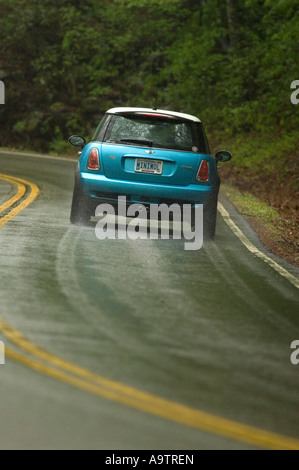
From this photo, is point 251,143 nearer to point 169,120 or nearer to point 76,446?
point 169,120

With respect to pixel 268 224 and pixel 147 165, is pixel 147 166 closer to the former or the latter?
pixel 147 165

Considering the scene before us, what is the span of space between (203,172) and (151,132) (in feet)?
3.02

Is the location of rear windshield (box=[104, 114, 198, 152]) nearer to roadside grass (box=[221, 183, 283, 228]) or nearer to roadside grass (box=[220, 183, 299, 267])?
roadside grass (box=[220, 183, 299, 267])

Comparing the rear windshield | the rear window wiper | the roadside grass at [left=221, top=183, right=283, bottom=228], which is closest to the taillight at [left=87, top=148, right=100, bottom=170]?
the rear windshield

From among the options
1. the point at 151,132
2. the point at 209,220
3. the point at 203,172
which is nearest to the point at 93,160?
the point at 151,132

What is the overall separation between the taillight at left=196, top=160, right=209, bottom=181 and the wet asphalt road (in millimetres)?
1255

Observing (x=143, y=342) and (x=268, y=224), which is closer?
(x=143, y=342)

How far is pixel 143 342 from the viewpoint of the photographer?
7258mm

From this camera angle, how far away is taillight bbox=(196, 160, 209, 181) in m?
13.6

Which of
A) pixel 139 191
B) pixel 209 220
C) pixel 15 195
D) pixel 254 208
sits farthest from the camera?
pixel 254 208

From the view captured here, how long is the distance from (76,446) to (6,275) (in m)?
4.93

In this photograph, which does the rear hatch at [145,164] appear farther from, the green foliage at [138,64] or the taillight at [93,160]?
the green foliage at [138,64]
